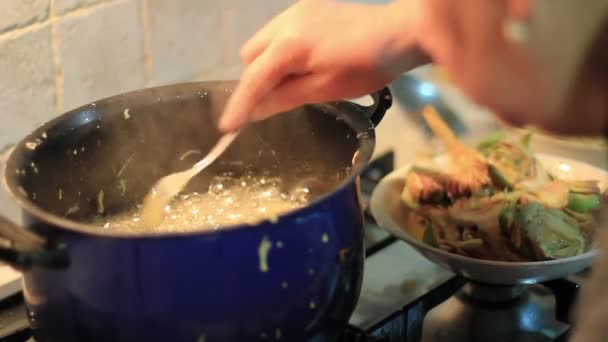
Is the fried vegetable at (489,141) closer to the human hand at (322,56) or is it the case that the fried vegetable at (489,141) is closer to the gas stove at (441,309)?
the gas stove at (441,309)

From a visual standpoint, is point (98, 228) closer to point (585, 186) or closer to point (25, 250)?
point (25, 250)

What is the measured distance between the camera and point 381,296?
0.69m

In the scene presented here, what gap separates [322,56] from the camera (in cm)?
54

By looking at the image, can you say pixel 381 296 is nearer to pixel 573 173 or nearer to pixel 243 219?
pixel 243 219

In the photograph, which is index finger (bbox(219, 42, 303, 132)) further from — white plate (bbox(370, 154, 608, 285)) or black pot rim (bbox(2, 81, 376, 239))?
white plate (bbox(370, 154, 608, 285))

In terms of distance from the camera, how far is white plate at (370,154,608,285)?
63 cm

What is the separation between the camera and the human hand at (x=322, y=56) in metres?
0.51

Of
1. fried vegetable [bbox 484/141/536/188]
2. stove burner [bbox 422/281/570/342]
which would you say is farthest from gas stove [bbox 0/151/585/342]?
fried vegetable [bbox 484/141/536/188]

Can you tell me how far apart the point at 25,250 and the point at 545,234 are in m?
0.41

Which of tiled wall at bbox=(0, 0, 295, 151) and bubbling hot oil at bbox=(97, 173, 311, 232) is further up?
tiled wall at bbox=(0, 0, 295, 151)

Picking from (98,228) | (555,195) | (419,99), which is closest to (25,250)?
(98,228)

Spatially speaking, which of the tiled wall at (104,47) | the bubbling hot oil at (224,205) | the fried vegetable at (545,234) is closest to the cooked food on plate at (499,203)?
the fried vegetable at (545,234)

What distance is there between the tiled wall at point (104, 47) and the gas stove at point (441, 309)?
0.19m

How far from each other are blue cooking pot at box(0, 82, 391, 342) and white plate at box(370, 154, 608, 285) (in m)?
0.10
